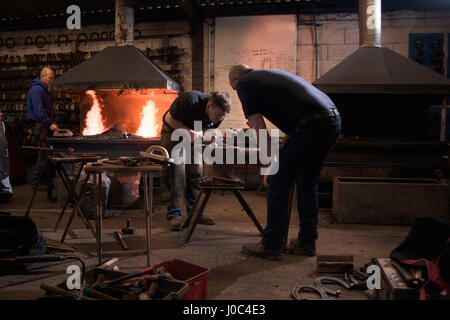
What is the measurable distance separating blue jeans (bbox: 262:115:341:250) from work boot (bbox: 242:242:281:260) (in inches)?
1.5

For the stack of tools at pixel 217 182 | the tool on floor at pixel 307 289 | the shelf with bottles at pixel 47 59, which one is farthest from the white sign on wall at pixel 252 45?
the tool on floor at pixel 307 289

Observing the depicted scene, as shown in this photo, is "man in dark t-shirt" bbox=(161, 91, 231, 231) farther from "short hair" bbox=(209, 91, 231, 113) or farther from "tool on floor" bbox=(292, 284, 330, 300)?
"tool on floor" bbox=(292, 284, 330, 300)

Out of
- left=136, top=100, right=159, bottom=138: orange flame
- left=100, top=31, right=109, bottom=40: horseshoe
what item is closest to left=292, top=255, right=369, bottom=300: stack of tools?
left=136, top=100, right=159, bottom=138: orange flame

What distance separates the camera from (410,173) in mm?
4469

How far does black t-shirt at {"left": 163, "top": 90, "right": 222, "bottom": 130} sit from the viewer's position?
11.3 ft

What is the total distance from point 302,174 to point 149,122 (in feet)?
13.1

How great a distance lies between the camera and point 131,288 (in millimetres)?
1788

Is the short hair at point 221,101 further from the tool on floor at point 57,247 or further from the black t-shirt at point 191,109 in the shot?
the tool on floor at point 57,247

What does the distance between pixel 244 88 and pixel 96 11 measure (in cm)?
551
